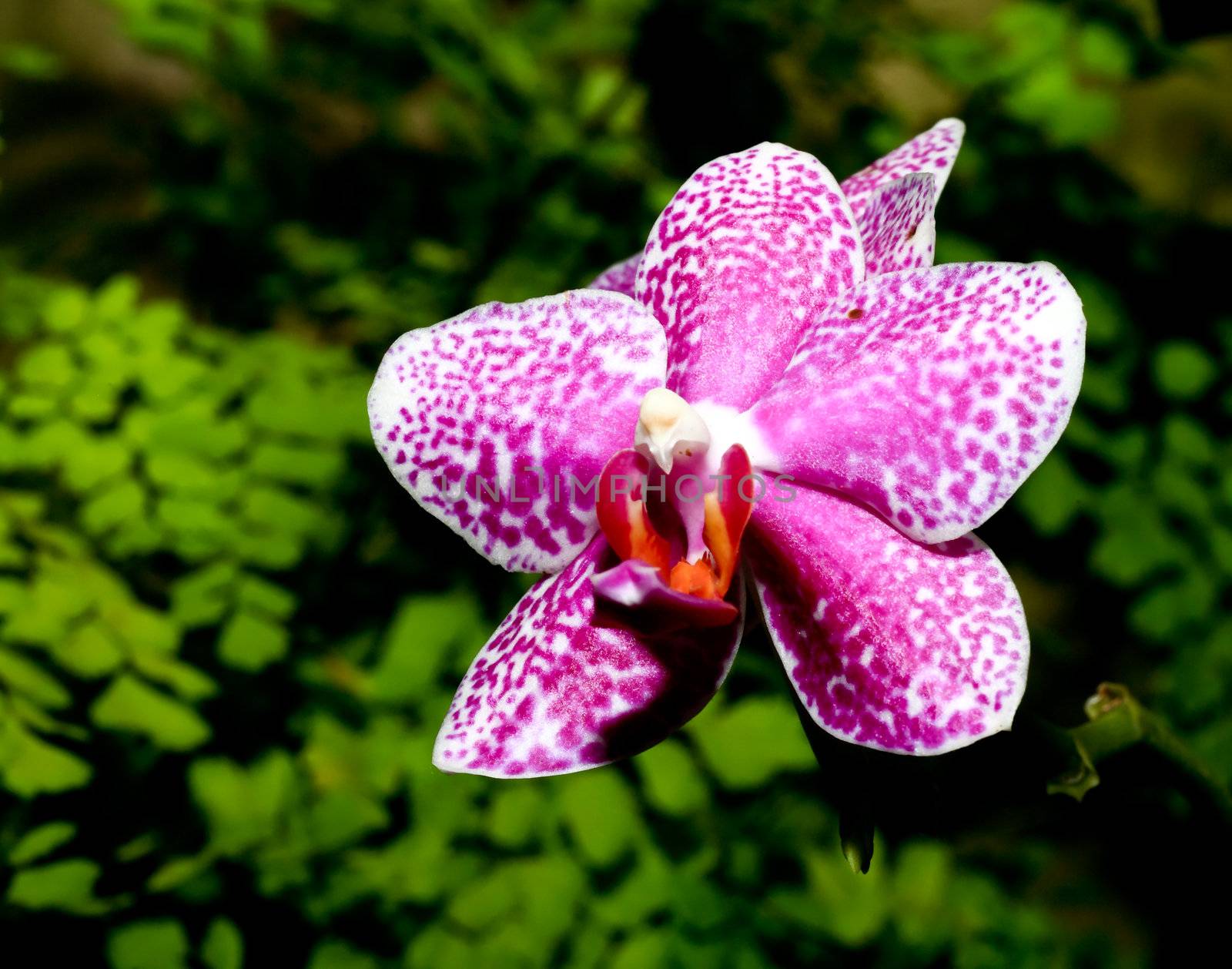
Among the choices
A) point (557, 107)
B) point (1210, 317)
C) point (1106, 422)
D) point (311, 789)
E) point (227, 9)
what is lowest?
point (311, 789)

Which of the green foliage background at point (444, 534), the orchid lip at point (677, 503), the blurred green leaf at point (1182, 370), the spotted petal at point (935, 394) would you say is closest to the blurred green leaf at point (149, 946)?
the green foliage background at point (444, 534)

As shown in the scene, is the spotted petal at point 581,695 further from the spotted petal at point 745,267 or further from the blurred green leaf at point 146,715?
the blurred green leaf at point 146,715

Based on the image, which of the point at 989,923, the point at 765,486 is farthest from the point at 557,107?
the point at 989,923

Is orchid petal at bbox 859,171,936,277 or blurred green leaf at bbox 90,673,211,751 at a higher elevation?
orchid petal at bbox 859,171,936,277

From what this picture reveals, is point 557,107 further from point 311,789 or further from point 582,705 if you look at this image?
point 582,705

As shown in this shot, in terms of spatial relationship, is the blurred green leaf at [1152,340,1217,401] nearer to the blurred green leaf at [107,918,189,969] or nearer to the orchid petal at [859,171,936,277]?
the orchid petal at [859,171,936,277]

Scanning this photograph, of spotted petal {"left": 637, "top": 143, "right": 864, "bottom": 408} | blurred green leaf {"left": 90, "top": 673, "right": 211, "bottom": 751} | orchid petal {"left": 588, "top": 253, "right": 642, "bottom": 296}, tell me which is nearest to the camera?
spotted petal {"left": 637, "top": 143, "right": 864, "bottom": 408}

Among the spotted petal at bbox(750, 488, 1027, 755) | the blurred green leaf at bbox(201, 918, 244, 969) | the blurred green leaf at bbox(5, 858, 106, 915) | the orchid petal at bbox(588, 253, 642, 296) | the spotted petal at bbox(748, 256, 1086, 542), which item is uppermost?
the spotted petal at bbox(748, 256, 1086, 542)

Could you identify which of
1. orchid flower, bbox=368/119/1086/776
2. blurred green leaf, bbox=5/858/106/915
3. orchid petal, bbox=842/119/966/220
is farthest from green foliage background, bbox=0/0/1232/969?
orchid petal, bbox=842/119/966/220
